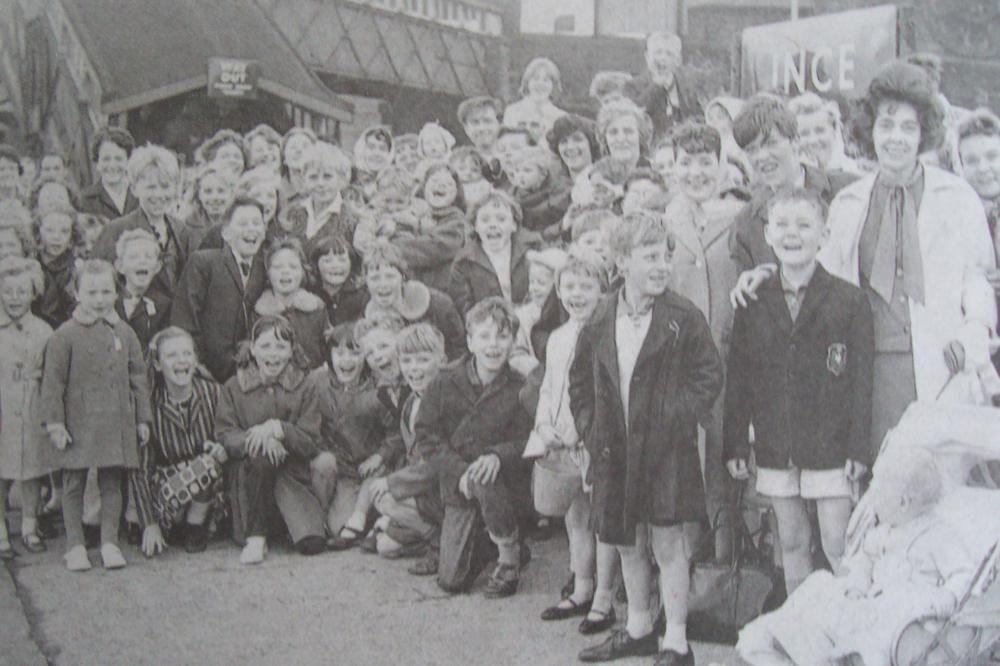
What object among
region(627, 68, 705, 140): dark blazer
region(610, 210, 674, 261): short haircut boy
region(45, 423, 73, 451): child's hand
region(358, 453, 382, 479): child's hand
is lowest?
region(358, 453, 382, 479): child's hand

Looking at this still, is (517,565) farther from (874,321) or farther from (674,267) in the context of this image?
(874,321)

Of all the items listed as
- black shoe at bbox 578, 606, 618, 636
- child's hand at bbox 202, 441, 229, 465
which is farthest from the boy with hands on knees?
child's hand at bbox 202, 441, 229, 465

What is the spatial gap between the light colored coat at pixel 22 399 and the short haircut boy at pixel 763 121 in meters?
2.07

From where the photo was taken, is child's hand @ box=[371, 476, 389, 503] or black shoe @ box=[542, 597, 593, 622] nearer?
black shoe @ box=[542, 597, 593, 622]

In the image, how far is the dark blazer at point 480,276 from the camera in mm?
3424

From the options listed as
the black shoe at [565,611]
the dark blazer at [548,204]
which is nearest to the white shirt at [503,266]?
the dark blazer at [548,204]

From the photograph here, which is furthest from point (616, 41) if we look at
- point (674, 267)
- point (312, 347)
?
point (312, 347)

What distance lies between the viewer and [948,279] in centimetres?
296

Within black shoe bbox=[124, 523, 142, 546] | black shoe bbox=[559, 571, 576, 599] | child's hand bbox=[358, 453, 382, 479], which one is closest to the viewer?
black shoe bbox=[559, 571, 576, 599]

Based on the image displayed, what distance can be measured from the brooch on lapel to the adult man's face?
912 mm

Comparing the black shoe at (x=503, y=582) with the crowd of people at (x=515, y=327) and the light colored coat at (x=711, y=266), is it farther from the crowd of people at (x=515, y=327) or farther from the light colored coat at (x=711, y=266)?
the light colored coat at (x=711, y=266)

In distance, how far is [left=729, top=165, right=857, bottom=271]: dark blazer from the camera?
3.06m

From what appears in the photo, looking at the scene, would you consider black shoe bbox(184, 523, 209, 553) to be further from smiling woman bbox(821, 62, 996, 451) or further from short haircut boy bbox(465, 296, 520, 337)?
smiling woman bbox(821, 62, 996, 451)

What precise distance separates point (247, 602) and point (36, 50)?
1673 mm
